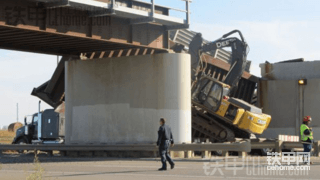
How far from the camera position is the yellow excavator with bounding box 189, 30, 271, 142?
118 ft

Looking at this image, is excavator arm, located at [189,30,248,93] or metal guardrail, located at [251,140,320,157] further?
excavator arm, located at [189,30,248,93]

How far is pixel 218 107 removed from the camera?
36.2m

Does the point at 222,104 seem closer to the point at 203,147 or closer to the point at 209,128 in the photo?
the point at 209,128

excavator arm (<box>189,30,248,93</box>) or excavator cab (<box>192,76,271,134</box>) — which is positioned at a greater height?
excavator arm (<box>189,30,248,93</box>)

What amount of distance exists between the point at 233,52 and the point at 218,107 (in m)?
3.78

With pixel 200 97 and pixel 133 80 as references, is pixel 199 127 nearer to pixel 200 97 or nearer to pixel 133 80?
pixel 200 97

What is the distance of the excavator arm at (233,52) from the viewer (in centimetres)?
3638

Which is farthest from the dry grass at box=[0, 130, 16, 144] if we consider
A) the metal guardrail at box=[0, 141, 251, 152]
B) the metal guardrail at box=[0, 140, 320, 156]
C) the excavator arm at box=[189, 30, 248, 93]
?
the excavator arm at box=[189, 30, 248, 93]

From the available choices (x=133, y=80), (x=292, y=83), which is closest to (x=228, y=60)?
(x=292, y=83)

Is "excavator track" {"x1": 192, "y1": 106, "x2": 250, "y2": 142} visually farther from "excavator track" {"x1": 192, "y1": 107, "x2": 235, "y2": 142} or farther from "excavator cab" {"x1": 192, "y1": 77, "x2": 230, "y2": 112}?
"excavator cab" {"x1": 192, "y1": 77, "x2": 230, "y2": 112}

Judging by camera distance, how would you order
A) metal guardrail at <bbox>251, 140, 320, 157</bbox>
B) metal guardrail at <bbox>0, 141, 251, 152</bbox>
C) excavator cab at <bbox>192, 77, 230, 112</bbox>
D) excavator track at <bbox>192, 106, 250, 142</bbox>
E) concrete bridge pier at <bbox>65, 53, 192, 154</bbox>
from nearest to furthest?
metal guardrail at <bbox>0, 141, 251, 152</bbox>
metal guardrail at <bbox>251, 140, 320, 157</bbox>
concrete bridge pier at <bbox>65, 53, 192, 154</bbox>
excavator cab at <bbox>192, 77, 230, 112</bbox>
excavator track at <bbox>192, 106, 250, 142</bbox>

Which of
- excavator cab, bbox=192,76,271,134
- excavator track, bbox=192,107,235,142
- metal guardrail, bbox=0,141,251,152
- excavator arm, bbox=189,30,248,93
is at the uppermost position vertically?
excavator arm, bbox=189,30,248,93

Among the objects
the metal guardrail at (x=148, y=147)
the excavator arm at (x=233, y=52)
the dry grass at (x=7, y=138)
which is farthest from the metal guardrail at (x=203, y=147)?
the dry grass at (x=7, y=138)

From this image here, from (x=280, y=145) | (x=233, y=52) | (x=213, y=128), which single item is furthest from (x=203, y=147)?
(x=233, y=52)
